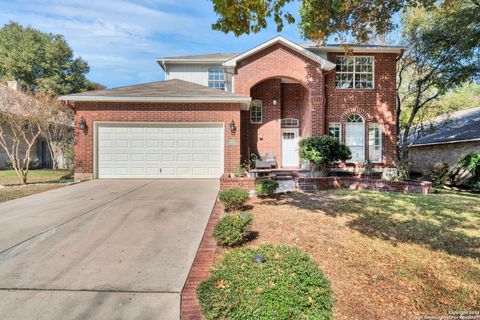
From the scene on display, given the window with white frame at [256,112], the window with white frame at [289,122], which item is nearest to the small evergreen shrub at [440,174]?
the window with white frame at [289,122]

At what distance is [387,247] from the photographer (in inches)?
156

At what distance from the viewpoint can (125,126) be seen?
10445 millimetres

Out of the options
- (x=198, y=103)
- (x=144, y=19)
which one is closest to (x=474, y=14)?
(x=198, y=103)

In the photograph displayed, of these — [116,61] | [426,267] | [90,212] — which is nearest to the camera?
[426,267]

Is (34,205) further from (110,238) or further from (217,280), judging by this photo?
(217,280)

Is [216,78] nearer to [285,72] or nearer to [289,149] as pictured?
[285,72]

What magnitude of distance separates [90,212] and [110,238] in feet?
6.09

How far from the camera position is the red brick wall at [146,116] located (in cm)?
1020

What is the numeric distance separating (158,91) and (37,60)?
890 inches

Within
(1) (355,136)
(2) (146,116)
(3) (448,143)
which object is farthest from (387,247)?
(3) (448,143)

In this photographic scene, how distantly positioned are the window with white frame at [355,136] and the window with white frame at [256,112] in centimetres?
466

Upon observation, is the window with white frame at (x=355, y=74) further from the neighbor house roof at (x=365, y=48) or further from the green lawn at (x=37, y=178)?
the green lawn at (x=37, y=178)

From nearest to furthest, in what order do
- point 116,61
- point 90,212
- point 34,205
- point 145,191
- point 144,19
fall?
point 90,212
point 34,205
point 145,191
point 144,19
point 116,61

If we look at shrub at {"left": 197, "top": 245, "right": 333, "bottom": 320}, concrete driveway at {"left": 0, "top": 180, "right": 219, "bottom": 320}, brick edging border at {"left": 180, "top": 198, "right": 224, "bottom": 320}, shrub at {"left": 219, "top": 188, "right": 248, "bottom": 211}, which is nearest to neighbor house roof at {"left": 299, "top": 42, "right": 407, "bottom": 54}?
shrub at {"left": 219, "top": 188, "right": 248, "bottom": 211}
